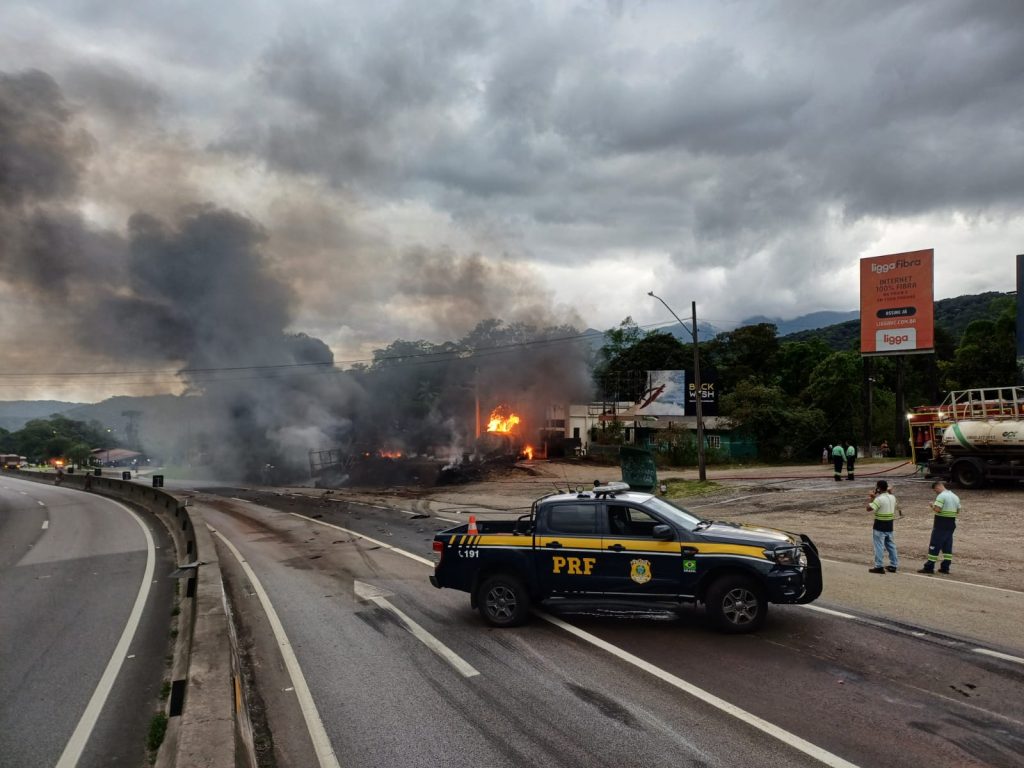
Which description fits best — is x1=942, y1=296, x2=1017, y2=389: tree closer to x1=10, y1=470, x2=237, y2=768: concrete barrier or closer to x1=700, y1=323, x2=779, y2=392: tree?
x1=700, y1=323, x2=779, y2=392: tree

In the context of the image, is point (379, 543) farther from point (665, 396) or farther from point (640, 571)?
point (665, 396)

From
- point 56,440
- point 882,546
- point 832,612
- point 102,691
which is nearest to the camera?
point 102,691

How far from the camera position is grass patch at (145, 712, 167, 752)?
5.41 m

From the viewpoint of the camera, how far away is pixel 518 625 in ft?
26.9

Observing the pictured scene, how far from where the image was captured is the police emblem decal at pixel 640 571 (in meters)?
7.80

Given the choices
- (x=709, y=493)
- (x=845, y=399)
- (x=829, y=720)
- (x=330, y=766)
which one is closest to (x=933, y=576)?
(x=829, y=720)

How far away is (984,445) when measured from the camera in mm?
20562

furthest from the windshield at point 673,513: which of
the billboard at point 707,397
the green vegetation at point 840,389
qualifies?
the billboard at point 707,397

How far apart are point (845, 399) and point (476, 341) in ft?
139

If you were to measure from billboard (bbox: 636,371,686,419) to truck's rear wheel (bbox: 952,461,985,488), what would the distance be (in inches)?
1397

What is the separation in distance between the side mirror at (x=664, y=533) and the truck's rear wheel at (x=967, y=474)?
728 inches

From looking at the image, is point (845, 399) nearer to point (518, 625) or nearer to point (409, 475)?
point (409, 475)

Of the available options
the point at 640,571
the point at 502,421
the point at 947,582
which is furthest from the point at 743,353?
the point at 640,571

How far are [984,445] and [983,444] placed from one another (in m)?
0.06
